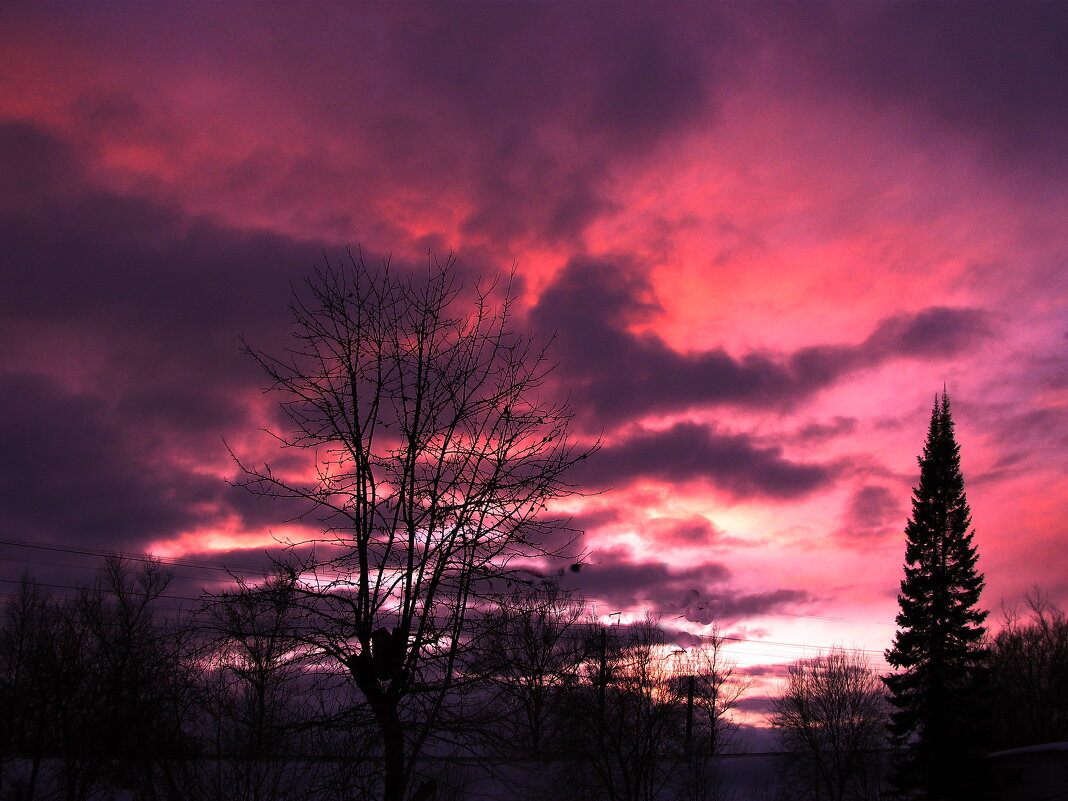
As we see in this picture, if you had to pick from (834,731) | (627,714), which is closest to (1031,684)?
(834,731)

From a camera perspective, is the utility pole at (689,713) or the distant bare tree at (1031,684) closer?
the utility pole at (689,713)

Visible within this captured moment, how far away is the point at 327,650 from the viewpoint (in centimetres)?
787

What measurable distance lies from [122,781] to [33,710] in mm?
20239

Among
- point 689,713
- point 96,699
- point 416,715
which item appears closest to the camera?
point 416,715

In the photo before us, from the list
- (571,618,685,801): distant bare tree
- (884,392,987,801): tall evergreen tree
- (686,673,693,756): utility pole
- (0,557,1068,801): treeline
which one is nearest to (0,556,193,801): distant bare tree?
(0,557,1068,801): treeline

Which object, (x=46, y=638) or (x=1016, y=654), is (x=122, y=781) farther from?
(x=1016, y=654)

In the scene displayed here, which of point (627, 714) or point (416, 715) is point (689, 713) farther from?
point (416, 715)

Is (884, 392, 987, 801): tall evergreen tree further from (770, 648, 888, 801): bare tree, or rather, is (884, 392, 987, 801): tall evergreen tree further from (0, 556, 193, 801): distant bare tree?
(0, 556, 193, 801): distant bare tree

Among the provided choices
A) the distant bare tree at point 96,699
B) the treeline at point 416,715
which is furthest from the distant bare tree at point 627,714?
the distant bare tree at point 96,699

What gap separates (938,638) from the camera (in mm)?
54469

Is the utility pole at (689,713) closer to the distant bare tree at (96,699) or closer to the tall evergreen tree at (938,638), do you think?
the tall evergreen tree at (938,638)

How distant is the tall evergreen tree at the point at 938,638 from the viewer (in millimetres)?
50906

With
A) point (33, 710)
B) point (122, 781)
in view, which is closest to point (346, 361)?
point (122, 781)

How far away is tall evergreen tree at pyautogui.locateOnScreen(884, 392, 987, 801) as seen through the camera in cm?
5091
